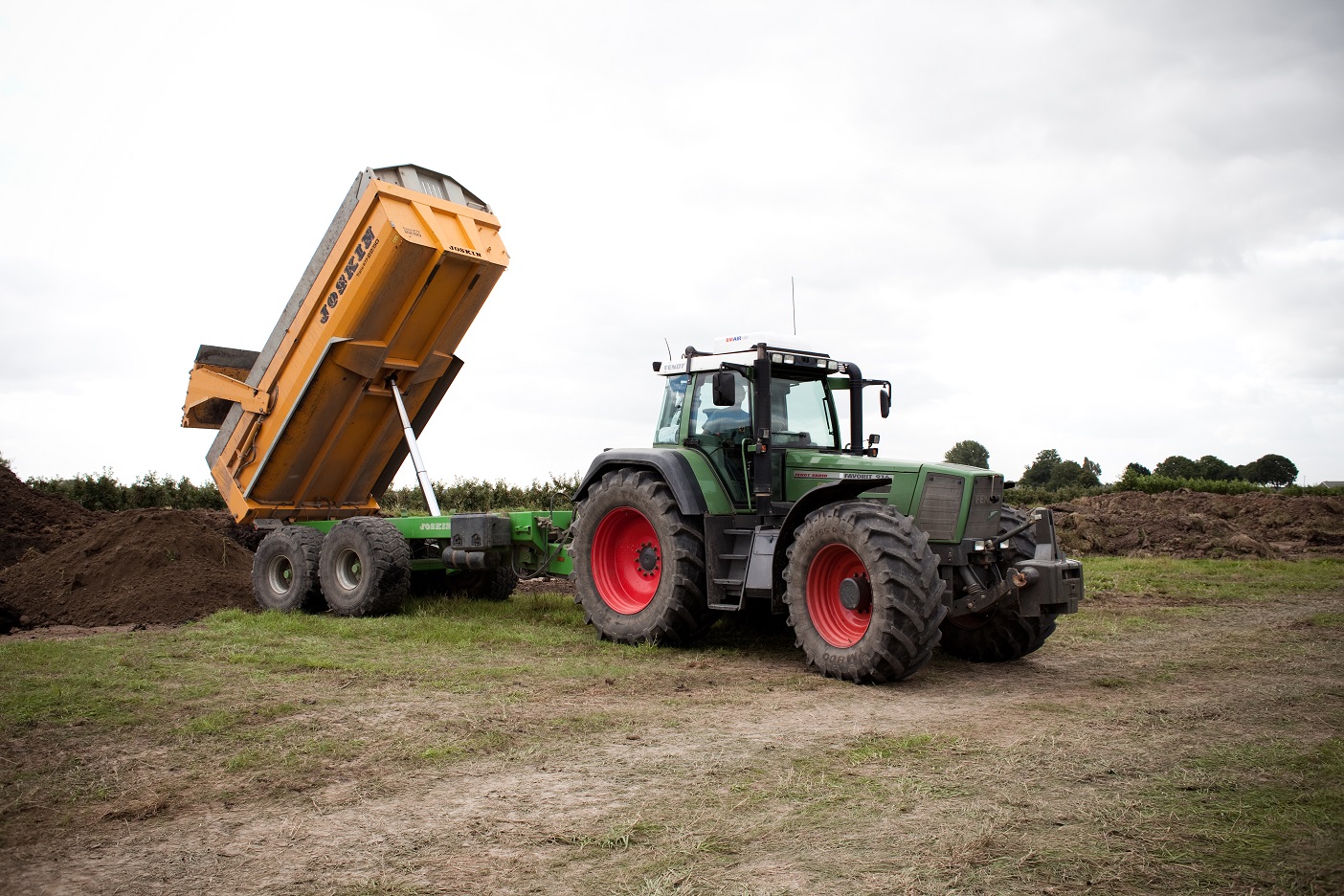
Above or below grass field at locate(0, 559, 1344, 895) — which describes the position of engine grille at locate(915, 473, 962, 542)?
above

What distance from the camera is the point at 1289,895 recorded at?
3268 mm

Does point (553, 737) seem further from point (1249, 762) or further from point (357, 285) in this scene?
point (357, 285)

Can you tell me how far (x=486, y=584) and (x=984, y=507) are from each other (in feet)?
19.9

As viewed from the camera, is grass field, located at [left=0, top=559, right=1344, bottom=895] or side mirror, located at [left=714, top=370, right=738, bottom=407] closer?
grass field, located at [left=0, top=559, right=1344, bottom=895]

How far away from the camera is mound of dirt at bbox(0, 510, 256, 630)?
11.1m

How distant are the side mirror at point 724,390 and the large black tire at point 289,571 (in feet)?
17.3

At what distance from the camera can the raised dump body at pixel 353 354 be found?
972 cm

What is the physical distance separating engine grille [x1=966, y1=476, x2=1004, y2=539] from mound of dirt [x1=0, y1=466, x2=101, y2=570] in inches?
Answer: 514

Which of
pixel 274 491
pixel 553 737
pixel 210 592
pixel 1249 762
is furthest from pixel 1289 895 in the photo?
pixel 210 592

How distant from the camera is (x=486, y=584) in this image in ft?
37.8

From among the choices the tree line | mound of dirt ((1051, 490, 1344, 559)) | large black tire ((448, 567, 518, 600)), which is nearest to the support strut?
large black tire ((448, 567, 518, 600))

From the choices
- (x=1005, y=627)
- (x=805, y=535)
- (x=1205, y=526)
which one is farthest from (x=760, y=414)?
(x=1205, y=526)

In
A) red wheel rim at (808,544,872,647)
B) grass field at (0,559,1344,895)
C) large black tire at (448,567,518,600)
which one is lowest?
grass field at (0,559,1344,895)

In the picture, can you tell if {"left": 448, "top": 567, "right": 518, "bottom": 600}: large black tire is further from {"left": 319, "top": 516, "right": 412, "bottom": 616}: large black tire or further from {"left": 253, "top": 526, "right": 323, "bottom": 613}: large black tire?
{"left": 253, "top": 526, "right": 323, "bottom": 613}: large black tire
